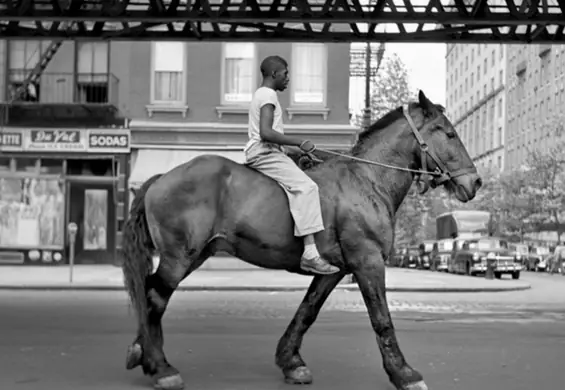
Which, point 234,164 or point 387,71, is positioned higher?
point 387,71

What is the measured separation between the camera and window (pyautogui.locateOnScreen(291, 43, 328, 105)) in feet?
105

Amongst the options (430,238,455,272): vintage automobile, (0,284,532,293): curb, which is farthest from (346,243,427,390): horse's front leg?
(430,238,455,272): vintage automobile

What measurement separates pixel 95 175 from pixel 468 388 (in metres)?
26.8

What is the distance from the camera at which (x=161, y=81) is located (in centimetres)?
3225

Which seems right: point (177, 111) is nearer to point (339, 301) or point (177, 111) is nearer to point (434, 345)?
point (339, 301)

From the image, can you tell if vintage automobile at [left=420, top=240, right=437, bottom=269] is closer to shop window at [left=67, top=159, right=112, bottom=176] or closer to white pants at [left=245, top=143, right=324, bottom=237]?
shop window at [left=67, top=159, right=112, bottom=176]

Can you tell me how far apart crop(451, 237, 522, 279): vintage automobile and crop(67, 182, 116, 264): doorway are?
1524cm

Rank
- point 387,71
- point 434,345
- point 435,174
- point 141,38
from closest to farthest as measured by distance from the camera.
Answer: point 435,174 → point 434,345 → point 141,38 → point 387,71

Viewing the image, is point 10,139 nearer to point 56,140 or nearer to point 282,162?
point 56,140

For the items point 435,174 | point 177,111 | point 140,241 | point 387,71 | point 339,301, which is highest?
point 387,71

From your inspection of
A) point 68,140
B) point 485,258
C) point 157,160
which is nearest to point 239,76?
point 157,160

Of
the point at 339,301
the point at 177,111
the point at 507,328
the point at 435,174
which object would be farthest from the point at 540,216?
the point at 435,174

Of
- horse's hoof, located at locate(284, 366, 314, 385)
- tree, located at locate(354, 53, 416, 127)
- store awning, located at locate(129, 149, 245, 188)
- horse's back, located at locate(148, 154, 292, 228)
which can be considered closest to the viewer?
horse's back, located at locate(148, 154, 292, 228)

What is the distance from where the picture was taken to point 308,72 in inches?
1267
